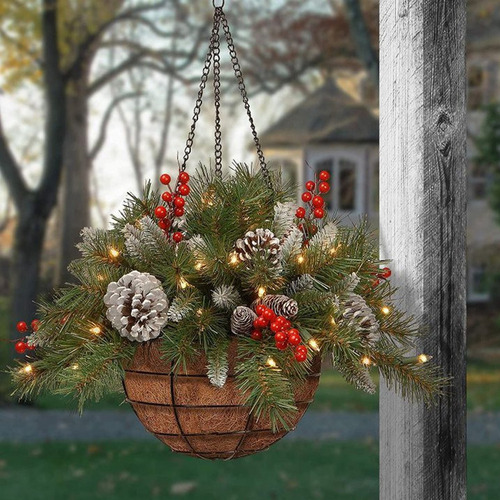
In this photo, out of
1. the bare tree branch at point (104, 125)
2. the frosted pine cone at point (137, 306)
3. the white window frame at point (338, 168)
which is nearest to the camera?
the frosted pine cone at point (137, 306)

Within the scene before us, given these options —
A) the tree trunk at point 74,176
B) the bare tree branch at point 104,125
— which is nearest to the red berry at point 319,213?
the tree trunk at point 74,176

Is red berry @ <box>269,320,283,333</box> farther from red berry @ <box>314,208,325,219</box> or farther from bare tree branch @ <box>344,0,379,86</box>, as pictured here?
bare tree branch @ <box>344,0,379,86</box>

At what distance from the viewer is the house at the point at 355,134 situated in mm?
11102

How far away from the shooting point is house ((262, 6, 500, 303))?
11.1 metres

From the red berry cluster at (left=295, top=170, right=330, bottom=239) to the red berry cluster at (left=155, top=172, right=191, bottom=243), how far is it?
0.98 feet

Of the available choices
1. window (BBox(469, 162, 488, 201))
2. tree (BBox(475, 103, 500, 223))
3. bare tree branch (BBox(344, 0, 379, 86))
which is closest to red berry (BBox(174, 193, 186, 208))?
bare tree branch (BBox(344, 0, 379, 86))

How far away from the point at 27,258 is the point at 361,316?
7.24 meters

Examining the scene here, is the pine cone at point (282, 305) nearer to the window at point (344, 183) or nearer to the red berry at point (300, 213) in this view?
the red berry at point (300, 213)

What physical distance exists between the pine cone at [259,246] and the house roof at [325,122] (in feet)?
30.0

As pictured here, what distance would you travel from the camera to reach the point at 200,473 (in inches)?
224

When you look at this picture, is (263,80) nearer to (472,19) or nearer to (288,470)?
(472,19)

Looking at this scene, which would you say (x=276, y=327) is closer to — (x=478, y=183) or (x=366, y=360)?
(x=366, y=360)

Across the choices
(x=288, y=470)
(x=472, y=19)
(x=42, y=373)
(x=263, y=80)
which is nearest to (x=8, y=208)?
(x=263, y=80)

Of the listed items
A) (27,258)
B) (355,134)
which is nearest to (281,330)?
(27,258)
